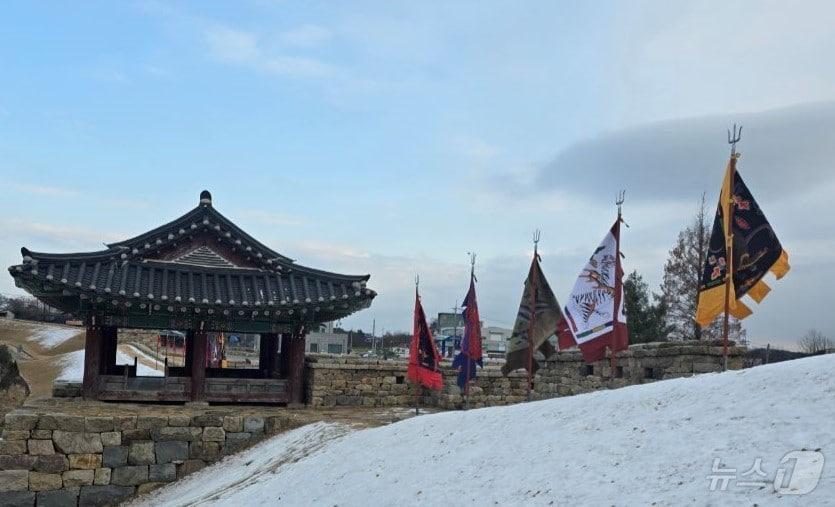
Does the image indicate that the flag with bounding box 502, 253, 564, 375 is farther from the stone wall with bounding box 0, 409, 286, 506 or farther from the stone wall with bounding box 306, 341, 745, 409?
the stone wall with bounding box 0, 409, 286, 506

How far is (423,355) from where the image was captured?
16500mm

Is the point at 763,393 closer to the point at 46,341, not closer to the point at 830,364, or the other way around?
the point at 830,364

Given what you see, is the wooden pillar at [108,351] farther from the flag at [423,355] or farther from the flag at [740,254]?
the flag at [740,254]

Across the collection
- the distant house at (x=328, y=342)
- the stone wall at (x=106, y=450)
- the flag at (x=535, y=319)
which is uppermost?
the flag at (x=535, y=319)

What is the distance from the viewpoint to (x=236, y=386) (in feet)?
60.5

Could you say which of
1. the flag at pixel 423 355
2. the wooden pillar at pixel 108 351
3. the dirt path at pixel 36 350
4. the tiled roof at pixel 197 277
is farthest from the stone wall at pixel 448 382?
the dirt path at pixel 36 350

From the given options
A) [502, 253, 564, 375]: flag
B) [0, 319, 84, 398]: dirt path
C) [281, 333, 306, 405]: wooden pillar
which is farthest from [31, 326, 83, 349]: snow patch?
[502, 253, 564, 375]: flag

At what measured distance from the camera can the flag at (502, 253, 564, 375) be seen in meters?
14.2

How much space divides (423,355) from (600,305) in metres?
4.91

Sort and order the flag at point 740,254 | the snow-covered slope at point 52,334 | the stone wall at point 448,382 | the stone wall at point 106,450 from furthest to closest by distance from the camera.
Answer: the snow-covered slope at point 52,334, the stone wall at point 448,382, the stone wall at point 106,450, the flag at point 740,254

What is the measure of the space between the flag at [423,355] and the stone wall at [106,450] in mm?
3383

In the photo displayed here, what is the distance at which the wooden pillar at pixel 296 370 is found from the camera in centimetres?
1902

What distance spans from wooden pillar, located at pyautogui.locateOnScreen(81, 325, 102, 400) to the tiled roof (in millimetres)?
1230

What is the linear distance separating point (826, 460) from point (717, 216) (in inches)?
257
